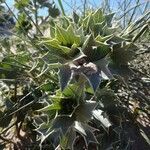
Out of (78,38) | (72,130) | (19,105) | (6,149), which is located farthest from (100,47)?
(6,149)

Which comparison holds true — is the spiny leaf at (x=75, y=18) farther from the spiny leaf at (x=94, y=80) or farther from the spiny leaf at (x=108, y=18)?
the spiny leaf at (x=94, y=80)

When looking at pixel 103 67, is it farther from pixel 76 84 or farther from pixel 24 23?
pixel 24 23

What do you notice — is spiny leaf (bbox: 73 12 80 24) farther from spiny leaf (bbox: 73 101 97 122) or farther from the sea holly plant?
spiny leaf (bbox: 73 101 97 122)

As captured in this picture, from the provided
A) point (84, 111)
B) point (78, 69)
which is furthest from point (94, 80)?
point (84, 111)

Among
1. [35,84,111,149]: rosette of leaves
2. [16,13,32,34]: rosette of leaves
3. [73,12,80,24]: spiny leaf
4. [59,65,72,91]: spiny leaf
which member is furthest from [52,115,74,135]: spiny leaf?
[16,13,32,34]: rosette of leaves

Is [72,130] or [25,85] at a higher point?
[25,85]

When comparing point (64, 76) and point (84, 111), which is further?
point (84, 111)

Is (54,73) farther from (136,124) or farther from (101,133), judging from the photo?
(136,124)

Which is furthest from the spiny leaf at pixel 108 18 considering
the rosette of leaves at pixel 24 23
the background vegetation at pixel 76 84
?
the rosette of leaves at pixel 24 23
